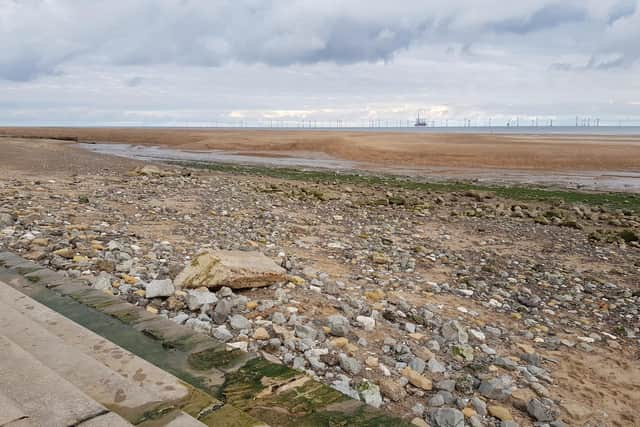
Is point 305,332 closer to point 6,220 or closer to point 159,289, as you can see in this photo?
point 159,289

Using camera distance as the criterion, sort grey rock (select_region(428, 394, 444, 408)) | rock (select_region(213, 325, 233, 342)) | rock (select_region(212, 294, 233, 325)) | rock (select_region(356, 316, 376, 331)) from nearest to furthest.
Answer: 1. grey rock (select_region(428, 394, 444, 408))
2. rock (select_region(213, 325, 233, 342))
3. rock (select_region(212, 294, 233, 325))
4. rock (select_region(356, 316, 376, 331))

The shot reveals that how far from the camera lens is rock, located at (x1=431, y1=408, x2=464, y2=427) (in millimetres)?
3783

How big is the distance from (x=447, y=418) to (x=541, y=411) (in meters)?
0.89

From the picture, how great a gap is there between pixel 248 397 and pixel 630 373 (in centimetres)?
405

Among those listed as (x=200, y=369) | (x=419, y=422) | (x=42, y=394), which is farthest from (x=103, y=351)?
(x=419, y=422)

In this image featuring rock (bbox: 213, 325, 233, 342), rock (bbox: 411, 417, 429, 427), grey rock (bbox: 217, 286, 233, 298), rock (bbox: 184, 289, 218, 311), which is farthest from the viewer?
grey rock (bbox: 217, 286, 233, 298)

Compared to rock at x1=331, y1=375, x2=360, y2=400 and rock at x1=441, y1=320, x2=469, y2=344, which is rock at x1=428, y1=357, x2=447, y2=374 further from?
rock at x1=331, y1=375, x2=360, y2=400

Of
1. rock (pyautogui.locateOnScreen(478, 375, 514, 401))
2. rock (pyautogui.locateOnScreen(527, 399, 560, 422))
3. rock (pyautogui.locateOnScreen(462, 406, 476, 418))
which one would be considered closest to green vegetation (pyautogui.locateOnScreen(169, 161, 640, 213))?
rock (pyautogui.locateOnScreen(478, 375, 514, 401))

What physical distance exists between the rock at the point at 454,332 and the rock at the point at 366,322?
31.1 inches

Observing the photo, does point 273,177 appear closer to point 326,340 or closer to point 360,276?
point 360,276

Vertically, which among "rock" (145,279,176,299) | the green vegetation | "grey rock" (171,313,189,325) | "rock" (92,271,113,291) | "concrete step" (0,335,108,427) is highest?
"concrete step" (0,335,108,427)

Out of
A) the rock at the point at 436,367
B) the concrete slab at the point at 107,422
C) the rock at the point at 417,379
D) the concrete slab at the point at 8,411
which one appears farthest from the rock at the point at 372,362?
the concrete slab at the point at 8,411

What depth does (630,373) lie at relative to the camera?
5102 mm

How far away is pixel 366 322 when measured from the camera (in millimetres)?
5539
